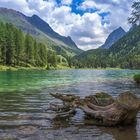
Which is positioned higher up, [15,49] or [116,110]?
[15,49]

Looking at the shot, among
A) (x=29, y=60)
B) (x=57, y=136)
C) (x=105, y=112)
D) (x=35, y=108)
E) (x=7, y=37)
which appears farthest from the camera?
(x=29, y=60)

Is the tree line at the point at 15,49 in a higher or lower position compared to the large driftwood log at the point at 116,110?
higher

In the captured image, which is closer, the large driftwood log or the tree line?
the large driftwood log

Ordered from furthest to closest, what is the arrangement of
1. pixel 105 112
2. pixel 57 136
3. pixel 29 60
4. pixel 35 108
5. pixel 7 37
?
pixel 29 60
pixel 7 37
pixel 35 108
pixel 105 112
pixel 57 136

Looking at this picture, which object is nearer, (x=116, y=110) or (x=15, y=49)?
(x=116, y=110)

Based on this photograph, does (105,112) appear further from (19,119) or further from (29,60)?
(29,60)

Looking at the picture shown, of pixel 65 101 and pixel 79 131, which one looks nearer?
pixel 79 131

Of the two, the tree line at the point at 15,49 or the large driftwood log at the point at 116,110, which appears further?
the tree line at the point at 15,49

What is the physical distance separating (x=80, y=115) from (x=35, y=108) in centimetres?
503

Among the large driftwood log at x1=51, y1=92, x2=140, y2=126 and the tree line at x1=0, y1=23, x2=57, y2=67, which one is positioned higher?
Result: the tree line at x1=0, y1=23, x2=57, y2=67

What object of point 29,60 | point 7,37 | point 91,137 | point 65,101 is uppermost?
point 7,37

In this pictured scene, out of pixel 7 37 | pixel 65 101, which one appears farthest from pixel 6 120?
pixel 7 37

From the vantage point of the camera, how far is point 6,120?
768 inches

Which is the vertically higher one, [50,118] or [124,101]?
[124,101]
